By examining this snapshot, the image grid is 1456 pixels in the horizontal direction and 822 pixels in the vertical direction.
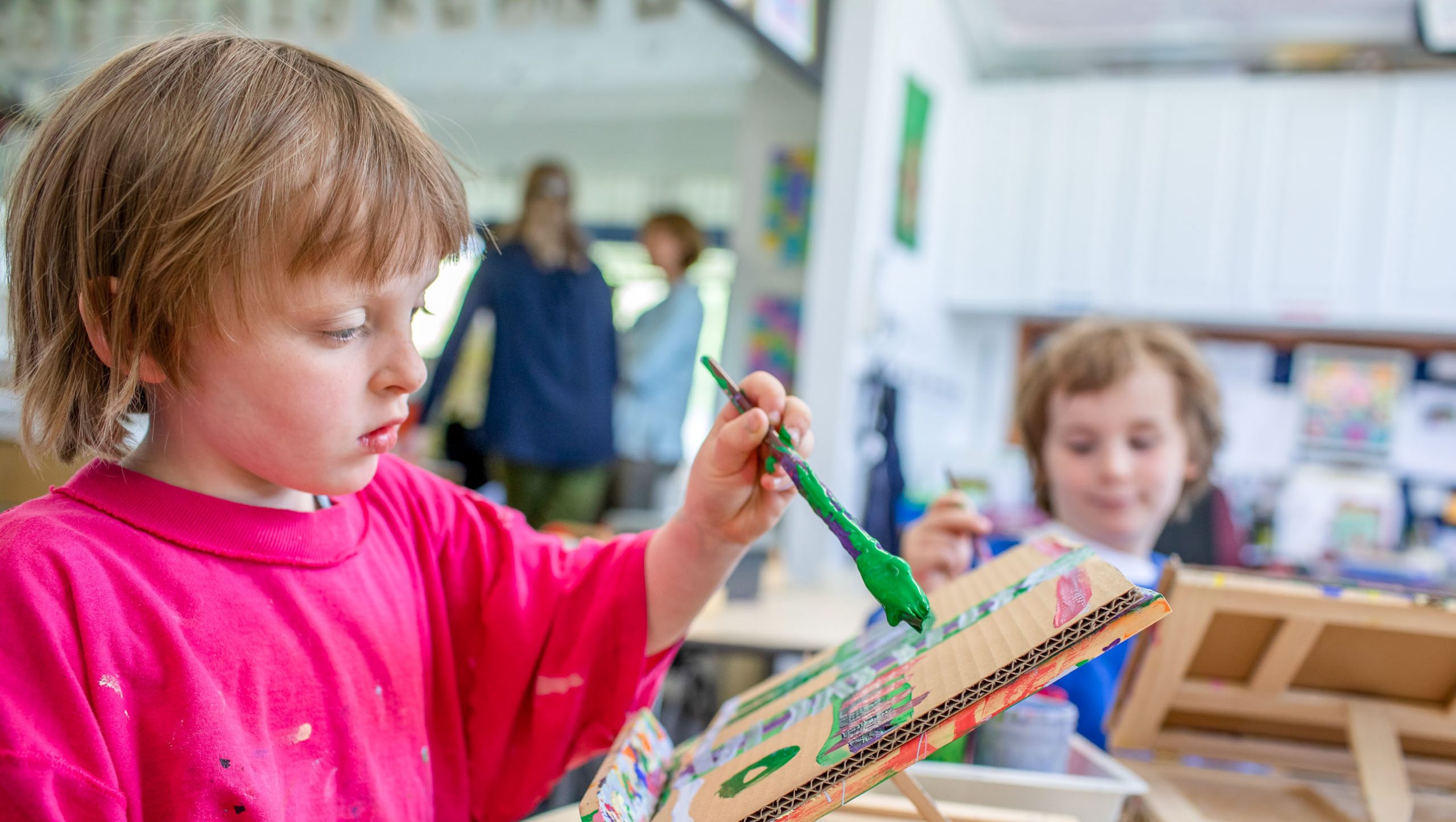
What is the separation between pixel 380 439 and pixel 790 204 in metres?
3.22

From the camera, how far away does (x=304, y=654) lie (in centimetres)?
70

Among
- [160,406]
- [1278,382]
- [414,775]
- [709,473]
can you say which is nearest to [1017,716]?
[709,473]

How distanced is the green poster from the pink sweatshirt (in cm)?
268

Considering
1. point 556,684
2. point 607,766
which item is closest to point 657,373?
point 556,684

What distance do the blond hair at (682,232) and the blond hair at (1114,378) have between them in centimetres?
210

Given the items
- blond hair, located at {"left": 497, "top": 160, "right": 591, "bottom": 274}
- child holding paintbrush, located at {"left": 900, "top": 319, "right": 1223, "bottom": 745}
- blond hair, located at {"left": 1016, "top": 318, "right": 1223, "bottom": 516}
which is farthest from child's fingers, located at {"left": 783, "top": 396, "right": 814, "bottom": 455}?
blond hair, located at {"left": 497, "top": 160, "right": 591, "bottom": 274}

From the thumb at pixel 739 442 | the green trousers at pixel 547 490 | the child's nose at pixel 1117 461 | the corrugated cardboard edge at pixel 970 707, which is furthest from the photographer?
the green trousers at pixel 547 490

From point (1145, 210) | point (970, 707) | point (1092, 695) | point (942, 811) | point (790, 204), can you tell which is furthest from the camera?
point (1145, 210)

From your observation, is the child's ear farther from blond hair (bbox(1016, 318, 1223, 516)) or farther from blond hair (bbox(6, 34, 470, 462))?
blond hair (bbox(1016, 318, 1223, 516))

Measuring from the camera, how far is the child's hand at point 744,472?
0.78 meters

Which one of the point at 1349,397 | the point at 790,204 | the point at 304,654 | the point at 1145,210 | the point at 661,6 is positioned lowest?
the point at 304,654

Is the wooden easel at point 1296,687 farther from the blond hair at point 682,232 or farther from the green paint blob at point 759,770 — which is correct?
the blond hair at point 682,232

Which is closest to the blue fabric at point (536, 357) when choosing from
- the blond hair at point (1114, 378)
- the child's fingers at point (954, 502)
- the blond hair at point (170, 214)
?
the blond hair at point (1114, 378)

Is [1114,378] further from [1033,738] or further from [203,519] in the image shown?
[203,519]
